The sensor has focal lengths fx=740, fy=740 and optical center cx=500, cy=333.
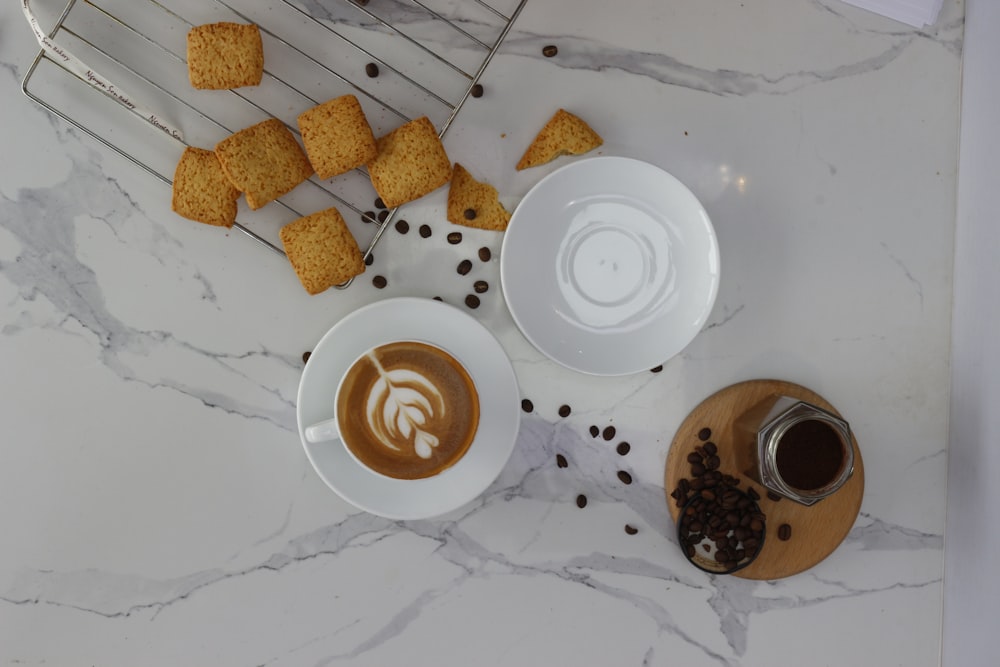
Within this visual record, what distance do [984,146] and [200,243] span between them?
149cm

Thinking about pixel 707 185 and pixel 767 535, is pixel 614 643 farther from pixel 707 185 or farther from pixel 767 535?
pixel 707 185

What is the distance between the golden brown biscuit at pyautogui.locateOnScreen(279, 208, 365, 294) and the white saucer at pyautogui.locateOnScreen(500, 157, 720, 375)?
12.0 inches

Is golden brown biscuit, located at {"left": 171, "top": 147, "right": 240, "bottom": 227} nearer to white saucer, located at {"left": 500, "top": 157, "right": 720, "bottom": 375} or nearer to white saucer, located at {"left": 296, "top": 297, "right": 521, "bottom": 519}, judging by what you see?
white saucer, located at {"left": 296, "top": 297, "right": 521, "bottom": 519}

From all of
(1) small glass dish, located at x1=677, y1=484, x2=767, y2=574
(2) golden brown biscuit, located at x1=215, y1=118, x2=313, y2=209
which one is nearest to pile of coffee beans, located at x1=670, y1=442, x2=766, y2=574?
(1) small glass dish, located at x1=677, y1=484, x2=767, y2=574

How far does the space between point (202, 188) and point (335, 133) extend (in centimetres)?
26

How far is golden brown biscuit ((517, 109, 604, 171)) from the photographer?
1370 millimetres

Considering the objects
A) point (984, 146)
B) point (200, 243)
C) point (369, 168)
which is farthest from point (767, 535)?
point (200, 243)

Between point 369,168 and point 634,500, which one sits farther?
point 634,500

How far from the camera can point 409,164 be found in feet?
4.29

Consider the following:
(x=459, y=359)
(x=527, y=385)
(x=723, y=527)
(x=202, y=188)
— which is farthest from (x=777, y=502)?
(x=202, y=188)

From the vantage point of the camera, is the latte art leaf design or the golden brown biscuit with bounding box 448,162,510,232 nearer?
the latte art leaf design

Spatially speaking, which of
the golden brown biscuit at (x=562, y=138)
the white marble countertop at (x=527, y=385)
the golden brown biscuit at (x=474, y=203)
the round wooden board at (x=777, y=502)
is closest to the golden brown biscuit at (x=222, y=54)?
the white marble countertop at (x=527, y=385)

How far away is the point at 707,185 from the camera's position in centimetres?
143

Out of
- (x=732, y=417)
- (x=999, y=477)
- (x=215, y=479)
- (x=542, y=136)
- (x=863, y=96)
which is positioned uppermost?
(x=863, y=96)
